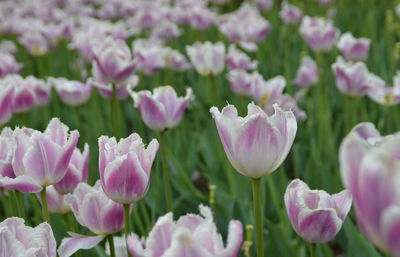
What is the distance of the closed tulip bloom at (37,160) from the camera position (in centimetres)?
103

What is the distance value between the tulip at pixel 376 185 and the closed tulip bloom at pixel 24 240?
0.45m

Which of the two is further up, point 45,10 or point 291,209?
point 291,209

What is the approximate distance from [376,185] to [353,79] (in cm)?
160

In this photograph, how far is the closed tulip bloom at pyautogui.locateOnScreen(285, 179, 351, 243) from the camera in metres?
0.94

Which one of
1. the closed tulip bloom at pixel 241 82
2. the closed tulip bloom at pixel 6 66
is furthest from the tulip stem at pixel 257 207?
the closed tulip bloom at pixel 6 66

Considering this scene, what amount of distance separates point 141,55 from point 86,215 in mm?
1482

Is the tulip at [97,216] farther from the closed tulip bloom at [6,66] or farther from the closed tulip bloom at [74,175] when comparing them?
the closed tulip bloom at [6,66]

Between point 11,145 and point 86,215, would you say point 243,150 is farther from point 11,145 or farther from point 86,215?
point 11,145

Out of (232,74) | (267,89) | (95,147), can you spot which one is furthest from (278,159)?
(95,147)

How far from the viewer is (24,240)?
0.87 meters

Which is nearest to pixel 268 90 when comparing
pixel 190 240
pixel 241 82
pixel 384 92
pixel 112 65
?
pixel 241 82

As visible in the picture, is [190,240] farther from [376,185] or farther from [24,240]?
[24,240]

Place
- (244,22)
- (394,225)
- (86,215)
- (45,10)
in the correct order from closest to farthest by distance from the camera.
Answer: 1. (394,225)
2. (86,215)
3. (244,22)
4. (45,10)

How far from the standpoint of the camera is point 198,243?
0.66 metres
